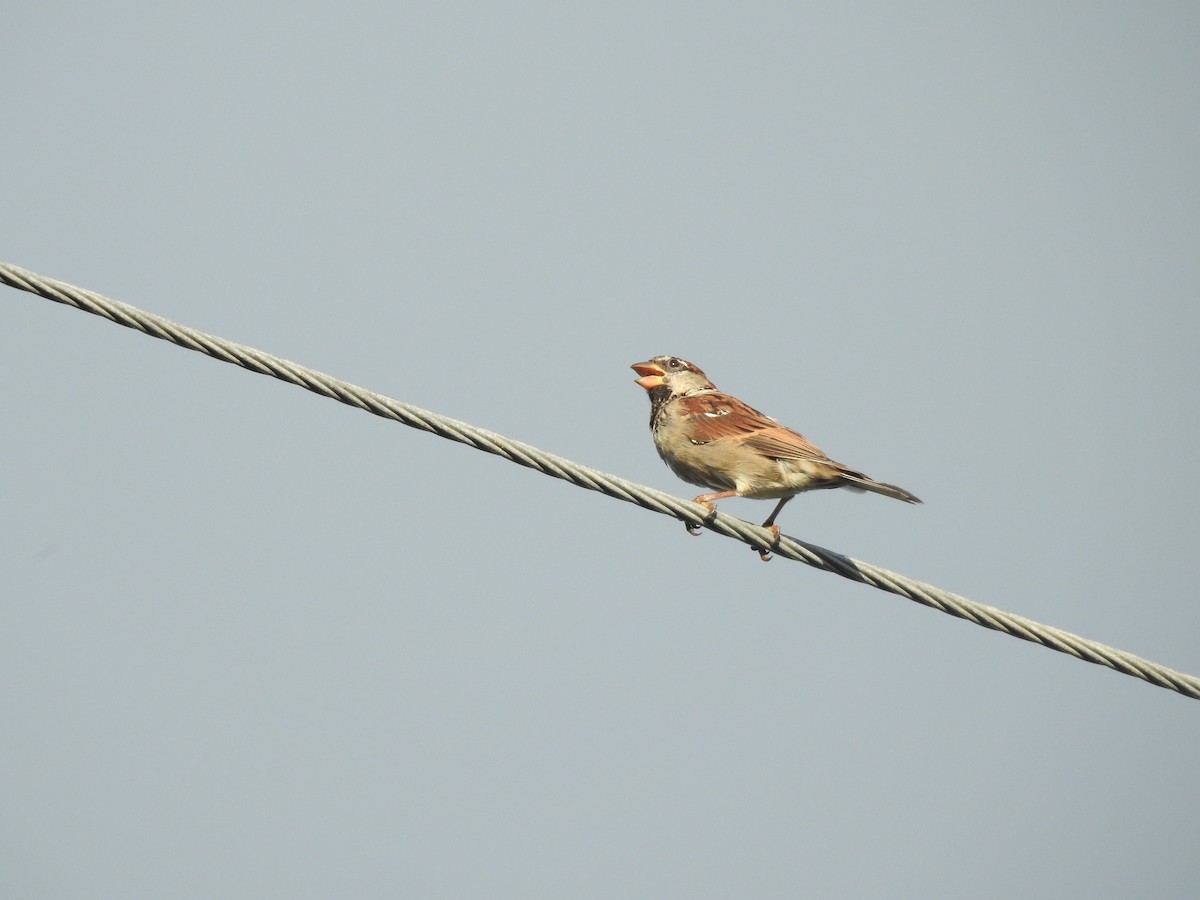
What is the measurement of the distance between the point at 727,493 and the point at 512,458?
2.86 metres

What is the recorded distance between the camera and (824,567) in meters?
6.24

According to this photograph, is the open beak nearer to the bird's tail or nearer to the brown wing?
the brown wing

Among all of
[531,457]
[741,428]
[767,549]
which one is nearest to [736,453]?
[741,428]

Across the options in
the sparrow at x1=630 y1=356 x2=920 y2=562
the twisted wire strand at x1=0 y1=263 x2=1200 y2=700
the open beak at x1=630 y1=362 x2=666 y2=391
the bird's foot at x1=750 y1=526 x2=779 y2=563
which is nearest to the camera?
the twisted wire strand at x1=0 y1=263 x2=1200 y2=700

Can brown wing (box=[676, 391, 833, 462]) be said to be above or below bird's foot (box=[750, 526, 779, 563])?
above

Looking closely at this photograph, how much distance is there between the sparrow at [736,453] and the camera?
303 inches

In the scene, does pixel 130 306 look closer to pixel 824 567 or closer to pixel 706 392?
pixel 824 567

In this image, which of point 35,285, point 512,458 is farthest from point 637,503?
point 35,285

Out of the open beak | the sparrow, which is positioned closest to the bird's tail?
the sparrow

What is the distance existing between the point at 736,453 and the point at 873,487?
3.62ft

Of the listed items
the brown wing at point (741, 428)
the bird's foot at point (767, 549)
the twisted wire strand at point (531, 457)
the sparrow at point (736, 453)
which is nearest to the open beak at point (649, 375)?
the sparrow at point (736, 453)

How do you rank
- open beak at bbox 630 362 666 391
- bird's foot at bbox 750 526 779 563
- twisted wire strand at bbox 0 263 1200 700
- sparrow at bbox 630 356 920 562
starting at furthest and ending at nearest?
open beak at bbox 630 362 666 391, sparrow at bbox 630 356 920 562, bird's foot at bbox 750 526 779 563, twisted wire strand at bbox 0 263 1200 700

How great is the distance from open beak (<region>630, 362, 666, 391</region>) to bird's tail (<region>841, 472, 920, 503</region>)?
2.18 metres

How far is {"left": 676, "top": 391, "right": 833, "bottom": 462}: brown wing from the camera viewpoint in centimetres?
788
